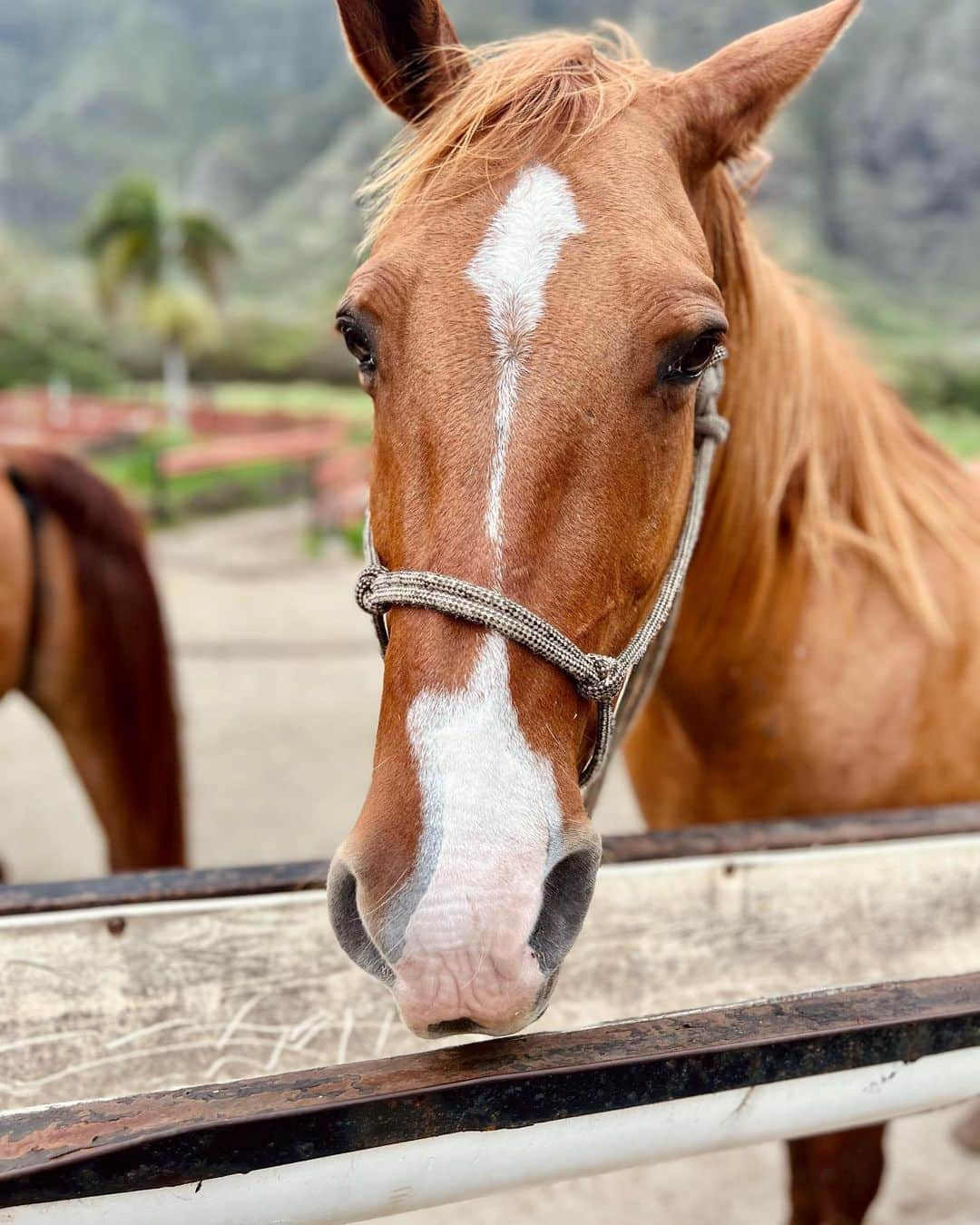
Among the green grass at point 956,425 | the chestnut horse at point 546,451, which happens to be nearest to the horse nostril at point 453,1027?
the chestnut horse at point 546,451

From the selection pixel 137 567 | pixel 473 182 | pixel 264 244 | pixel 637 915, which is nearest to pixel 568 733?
pixel 473 182

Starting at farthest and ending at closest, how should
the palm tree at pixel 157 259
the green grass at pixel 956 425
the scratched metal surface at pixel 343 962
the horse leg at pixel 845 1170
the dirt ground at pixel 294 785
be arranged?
the palm tree at pixel 157 259, the green grass at pixel 956 425, the dirt ground at pixel 294 785, the horse leg at pixel 845 1170, the scratched metal surface at pixel 343 962

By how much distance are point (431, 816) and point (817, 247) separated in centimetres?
1946

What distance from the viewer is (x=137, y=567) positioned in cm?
262

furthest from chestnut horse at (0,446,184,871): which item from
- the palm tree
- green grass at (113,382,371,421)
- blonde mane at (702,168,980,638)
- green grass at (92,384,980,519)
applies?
the palm tree

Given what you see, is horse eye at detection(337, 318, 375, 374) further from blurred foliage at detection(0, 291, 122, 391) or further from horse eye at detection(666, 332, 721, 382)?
blurred foliage at detection(0, 291, 122, 391)

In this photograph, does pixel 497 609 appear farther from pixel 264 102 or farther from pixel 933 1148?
pixel 264 102

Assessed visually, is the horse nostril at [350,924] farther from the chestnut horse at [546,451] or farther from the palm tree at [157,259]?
the palm tree at [157,259]

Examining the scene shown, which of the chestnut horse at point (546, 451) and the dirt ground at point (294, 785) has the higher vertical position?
the chestnut horse at point (546, 451)

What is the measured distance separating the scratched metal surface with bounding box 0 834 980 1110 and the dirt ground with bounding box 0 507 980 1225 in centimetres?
56

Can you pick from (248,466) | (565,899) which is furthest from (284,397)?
(565,899)

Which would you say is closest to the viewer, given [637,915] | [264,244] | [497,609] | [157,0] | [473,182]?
[497,609]

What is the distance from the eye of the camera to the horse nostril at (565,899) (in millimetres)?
807

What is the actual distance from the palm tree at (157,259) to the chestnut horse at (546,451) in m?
11.9
